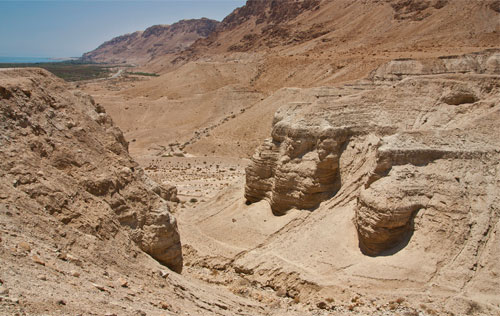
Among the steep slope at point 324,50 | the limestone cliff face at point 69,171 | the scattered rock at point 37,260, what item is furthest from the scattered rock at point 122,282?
the steep slope at point 324,50

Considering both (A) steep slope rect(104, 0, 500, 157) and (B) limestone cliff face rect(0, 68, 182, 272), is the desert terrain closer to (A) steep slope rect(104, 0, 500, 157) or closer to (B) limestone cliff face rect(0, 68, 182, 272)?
(B) limestone cliff face rect(0, 68, 182, 272)

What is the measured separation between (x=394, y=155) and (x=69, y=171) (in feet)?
27.4

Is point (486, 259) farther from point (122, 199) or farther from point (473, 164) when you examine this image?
point (122, 199)

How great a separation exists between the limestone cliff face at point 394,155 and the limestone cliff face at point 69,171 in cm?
Result: 562

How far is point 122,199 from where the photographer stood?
8953 millimetres

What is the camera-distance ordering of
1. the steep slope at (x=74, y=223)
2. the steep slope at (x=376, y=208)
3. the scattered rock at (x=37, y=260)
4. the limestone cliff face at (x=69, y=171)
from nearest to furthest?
the steep slope at (x=74, y=223)
the scattered rock at (x=37, y=260)
the limestone cliff face at (x=69, y=171)
the steep slope at (x=376, y=208)

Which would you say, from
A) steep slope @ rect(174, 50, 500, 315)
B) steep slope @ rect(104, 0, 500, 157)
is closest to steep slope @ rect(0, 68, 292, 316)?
steep slope @ rect(174, 50, 500, 315)

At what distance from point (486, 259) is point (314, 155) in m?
5.89

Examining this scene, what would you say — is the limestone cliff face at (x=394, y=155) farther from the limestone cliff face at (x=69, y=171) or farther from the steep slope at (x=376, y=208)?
the limestone cliff face at (x=69, y=171)

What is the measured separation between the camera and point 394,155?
11.5 metres

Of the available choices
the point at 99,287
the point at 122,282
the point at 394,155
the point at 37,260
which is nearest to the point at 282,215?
the point at 394,155

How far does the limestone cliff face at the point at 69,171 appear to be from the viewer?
7473 millimetres

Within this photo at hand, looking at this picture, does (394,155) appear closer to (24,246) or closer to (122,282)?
(122,282)

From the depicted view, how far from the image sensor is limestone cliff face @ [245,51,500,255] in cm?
1096
